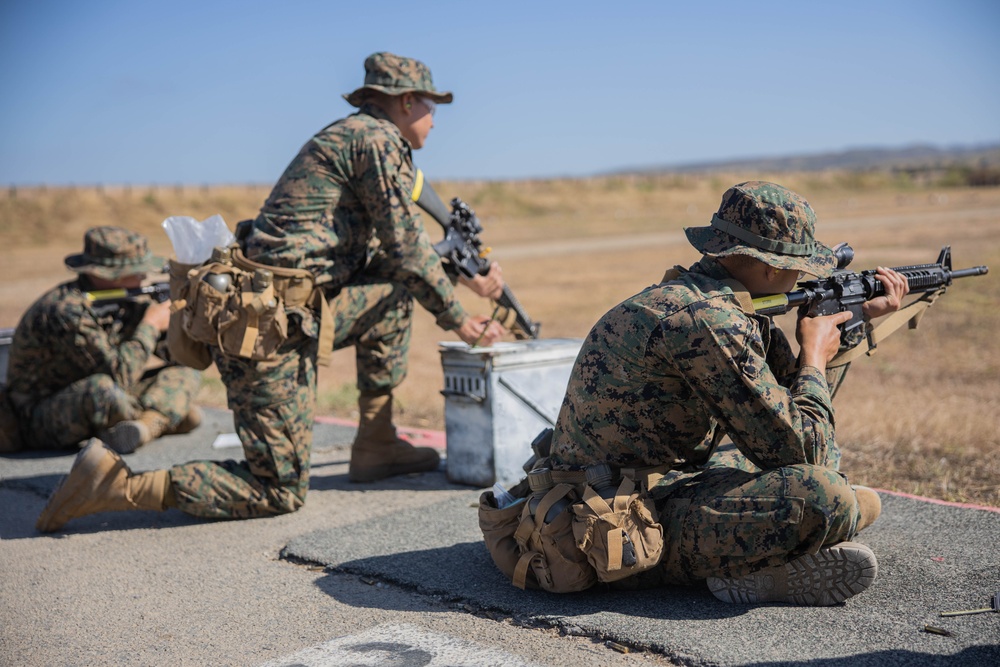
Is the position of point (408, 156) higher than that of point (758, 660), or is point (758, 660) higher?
point (408, 156)

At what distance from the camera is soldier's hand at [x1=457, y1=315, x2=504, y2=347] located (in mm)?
5230

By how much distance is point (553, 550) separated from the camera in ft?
11.3

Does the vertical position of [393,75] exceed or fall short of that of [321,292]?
it exceeds it

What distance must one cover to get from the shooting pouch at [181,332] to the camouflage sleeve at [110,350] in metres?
1.74

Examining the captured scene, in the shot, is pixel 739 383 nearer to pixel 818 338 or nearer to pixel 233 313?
pixel 818 338

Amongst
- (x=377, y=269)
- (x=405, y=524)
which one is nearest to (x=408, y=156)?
(x=377, y=269)

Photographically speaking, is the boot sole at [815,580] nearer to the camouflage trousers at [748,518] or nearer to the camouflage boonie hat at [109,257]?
the camouflage trousers at [748,518]

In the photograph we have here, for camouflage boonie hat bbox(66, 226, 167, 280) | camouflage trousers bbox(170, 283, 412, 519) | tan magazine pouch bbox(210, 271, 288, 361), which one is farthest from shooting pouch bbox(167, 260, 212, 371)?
camouflage boonie hat bbox(66, 226, 167, 280)

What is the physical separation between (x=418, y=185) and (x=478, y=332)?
0.87 m

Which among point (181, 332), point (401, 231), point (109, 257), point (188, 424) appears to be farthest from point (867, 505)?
point (109, 257)

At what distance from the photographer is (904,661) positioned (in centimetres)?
293

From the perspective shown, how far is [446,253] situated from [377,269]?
1.86ft

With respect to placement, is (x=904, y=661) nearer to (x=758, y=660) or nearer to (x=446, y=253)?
(x=758, y=660)

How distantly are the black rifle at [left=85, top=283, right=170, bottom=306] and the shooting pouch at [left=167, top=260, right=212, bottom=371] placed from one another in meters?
1.66
